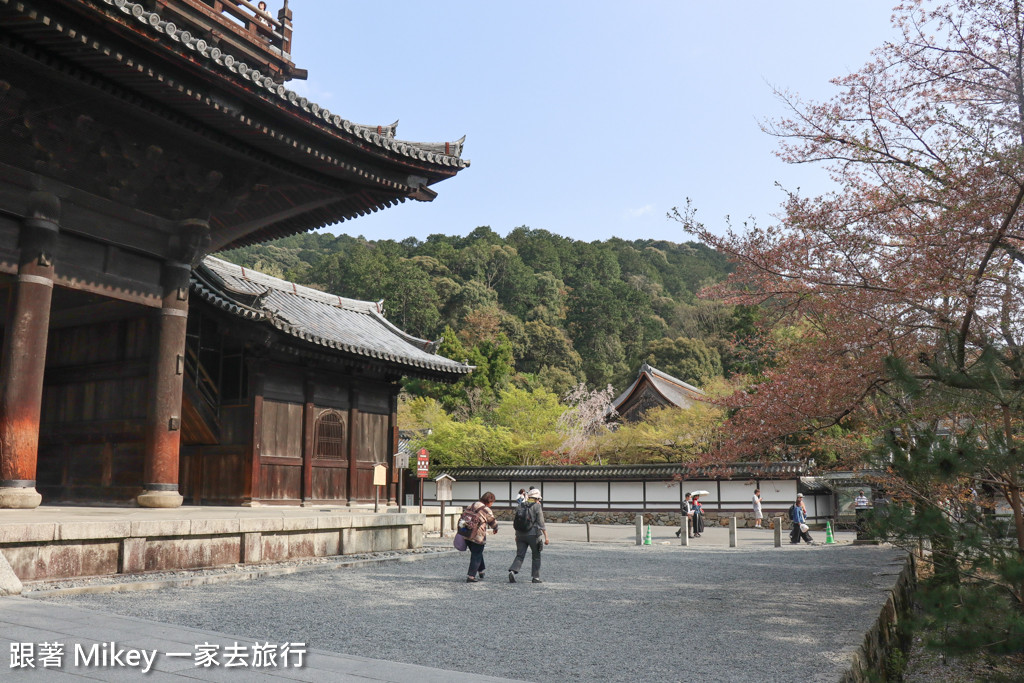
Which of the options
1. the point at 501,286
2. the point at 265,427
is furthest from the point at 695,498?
the point at 501,286

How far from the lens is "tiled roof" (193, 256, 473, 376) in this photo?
1446 centimetres

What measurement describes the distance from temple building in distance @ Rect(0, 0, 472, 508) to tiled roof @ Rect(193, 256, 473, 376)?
0.08 meters

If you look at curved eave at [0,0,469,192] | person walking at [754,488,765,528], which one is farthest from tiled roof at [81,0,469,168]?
person walking at [754,488,765,528]

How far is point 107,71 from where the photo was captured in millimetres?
8531

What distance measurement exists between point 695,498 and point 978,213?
18352 mm

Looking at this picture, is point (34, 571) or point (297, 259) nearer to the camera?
point (34, 571)

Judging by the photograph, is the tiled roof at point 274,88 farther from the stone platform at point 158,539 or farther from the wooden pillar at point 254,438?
the wooden pillar at point 254,438

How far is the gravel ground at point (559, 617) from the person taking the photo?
5543 mm

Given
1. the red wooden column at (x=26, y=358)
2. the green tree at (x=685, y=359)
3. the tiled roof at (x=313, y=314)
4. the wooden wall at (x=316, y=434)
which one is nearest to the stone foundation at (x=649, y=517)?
the tiled roof at (x=313, y=314)

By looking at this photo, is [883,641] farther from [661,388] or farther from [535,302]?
[535,302]

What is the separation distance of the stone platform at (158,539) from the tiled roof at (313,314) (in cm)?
447

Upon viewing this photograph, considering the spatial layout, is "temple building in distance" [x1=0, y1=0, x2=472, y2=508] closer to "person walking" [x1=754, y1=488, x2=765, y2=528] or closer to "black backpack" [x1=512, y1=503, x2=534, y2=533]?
"black backpack" [x1=512, y1=503, x2=534, y2=533]

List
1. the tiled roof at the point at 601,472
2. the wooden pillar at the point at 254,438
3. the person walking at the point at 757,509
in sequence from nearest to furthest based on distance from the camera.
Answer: the wooden pillar at the point at 254,438, the person walking at the point at 757,509, the tiled roof at the point at 601,472

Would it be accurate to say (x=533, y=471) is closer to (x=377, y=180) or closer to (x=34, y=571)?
(x=377, y=180)
